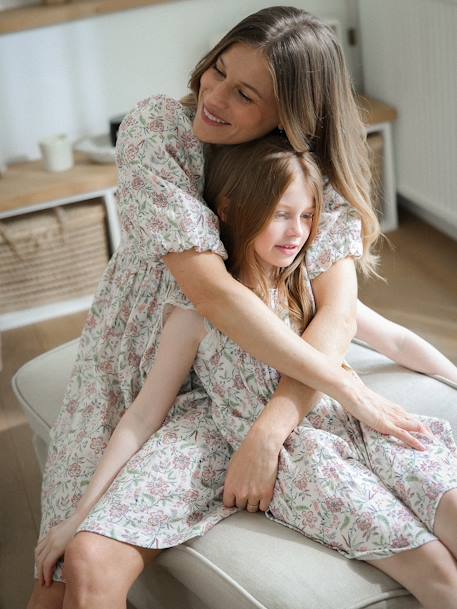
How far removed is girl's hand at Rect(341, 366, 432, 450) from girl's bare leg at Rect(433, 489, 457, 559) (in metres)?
0.14

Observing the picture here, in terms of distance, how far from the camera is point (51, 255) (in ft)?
9.89

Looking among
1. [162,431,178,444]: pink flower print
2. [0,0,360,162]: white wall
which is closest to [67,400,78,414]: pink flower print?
[162,431,178,444]: pink flower print

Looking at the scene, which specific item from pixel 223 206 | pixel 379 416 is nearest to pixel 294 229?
pixel 223 206

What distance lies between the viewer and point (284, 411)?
1.58 meters

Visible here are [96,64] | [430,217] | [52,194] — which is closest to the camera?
[52,194]

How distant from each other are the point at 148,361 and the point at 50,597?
0.44m

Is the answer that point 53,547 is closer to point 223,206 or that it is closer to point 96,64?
point 223,206

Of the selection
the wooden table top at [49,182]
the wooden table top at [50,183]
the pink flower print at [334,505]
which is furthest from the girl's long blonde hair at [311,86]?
the wooden table top at [50,183]

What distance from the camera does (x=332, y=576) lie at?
141cm

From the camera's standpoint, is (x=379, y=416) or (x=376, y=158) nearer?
(x=379, y=416)

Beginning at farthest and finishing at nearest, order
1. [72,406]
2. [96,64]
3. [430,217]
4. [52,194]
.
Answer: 1. [430,217]
2. [96,64]
3. [52,194]
4. [72,406]

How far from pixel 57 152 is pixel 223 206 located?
4.74 feet

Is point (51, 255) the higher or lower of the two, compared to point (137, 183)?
lower

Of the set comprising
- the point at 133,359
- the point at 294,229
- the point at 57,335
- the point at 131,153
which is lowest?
the point at 57,335
